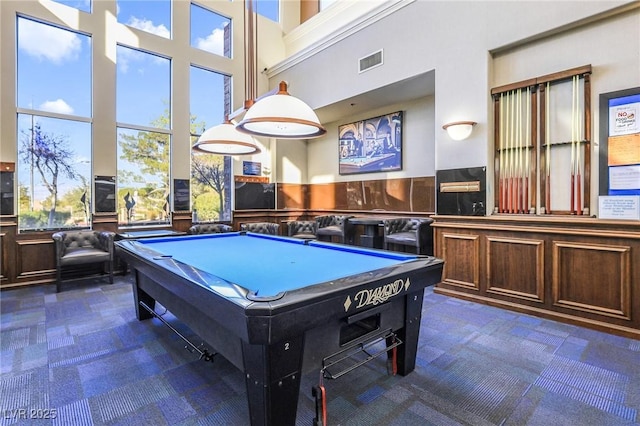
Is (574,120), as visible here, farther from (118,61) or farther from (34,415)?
(118,61)

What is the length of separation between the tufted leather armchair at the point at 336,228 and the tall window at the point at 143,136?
2.91 metres

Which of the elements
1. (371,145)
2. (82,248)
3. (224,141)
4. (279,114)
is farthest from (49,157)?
(371,145)

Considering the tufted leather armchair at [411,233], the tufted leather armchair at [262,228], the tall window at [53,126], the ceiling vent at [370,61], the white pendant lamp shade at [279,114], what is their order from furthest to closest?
1. the tufted leather armchair at [262,228]
2. the ceiling vent at [370,61]
3. the tall window at [53,126]
4. the tufted leather armchair at [411,233]
5. the white pendant lamp shade at [279,114]

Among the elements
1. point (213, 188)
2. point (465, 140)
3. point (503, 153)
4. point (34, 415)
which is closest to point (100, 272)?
point (213, 188)

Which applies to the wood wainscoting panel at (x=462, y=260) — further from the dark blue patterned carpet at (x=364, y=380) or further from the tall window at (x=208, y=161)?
the tall window at (x=208, y=161)

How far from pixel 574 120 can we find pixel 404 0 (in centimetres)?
288

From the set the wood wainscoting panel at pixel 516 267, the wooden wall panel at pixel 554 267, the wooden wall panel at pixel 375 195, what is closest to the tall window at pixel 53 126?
the wooden wall panel at pixel 375 195

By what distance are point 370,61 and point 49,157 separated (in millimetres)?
5273

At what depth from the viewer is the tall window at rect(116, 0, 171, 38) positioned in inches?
221

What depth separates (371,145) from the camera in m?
6.40

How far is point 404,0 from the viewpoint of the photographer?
475cm

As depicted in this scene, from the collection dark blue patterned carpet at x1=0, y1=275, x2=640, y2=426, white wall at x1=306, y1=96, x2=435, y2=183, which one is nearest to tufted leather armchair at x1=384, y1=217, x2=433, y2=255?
white wall at x1=306, y1=96, x2=435, y2=183

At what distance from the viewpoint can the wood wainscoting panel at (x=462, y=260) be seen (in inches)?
158

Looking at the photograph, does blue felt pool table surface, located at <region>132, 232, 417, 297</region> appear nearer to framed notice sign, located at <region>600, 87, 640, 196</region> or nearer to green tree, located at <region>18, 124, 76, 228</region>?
framed notice sign, located at <region>600, 87, 640, 196</region>
